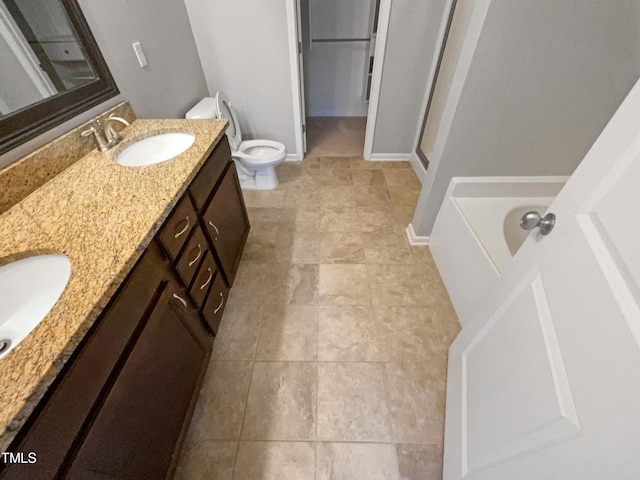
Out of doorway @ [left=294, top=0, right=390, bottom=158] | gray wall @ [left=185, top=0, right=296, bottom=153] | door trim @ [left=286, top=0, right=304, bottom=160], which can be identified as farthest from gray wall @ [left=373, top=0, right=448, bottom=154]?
gray wall @ [left=185, top=0, right=296, bottom=153]

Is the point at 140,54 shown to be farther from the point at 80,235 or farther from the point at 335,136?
the point at 335,136

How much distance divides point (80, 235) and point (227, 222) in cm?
71

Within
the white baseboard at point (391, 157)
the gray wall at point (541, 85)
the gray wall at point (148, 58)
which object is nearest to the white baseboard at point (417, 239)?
the gray wall at point (541, 85)

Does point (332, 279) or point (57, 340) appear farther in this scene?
point (332, 279)

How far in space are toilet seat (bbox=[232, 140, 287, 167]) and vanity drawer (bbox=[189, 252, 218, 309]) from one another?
1066 millimetres

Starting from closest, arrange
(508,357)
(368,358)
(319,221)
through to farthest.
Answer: (508,357) < (368,358) < (319,221)

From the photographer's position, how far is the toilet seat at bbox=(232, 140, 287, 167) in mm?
2049

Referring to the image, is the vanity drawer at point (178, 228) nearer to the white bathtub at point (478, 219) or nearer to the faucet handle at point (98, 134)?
the faucet handle at point (98, 134)

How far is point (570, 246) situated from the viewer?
21.9 inches

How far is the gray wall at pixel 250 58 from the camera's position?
195 centimetres

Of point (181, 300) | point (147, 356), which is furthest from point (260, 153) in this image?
point (147, 356)

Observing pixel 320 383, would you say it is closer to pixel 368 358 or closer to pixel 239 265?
pixel 368 358

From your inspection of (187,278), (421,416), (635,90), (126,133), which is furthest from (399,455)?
(126,133)

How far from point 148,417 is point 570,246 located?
1.20 meters
